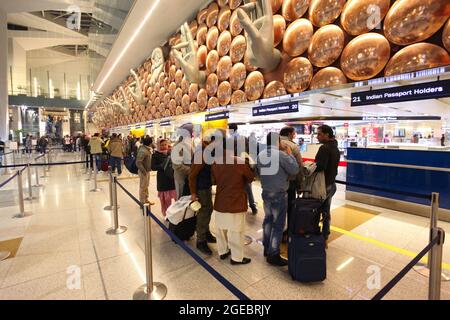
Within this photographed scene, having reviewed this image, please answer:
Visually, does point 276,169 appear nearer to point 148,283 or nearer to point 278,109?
point 148,283

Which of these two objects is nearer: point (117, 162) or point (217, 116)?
point (217, 116)

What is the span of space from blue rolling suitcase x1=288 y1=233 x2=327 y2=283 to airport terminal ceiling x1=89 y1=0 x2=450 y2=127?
2354 mm

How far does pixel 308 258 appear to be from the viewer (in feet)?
7.57

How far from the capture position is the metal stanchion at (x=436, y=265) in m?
1.64

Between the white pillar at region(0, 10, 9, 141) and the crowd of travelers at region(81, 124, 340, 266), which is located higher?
the white pillar at region(0, 10, 9, 141)

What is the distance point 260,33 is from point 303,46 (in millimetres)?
762

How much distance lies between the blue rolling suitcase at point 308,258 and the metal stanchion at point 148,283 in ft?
4.19

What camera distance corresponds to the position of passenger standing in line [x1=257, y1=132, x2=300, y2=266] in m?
2.54

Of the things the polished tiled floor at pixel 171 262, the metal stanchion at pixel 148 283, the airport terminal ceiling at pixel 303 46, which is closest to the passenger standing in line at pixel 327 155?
the polished tiled floor at pixel 171 262

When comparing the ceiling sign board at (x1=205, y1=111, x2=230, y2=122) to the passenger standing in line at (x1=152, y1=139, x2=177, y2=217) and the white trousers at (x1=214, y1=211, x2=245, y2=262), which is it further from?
the white trousers at (x1=214, y1=211, x2=245, y2=262)

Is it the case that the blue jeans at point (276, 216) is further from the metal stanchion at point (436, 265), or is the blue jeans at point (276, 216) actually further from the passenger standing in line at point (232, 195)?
the metal stanchion at point (436, 265)

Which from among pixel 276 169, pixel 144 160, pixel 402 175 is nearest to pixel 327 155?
pixel 276 169

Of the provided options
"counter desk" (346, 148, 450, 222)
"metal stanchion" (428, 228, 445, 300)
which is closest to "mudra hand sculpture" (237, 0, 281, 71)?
"counter desk" (346, 148, 450, 222)
